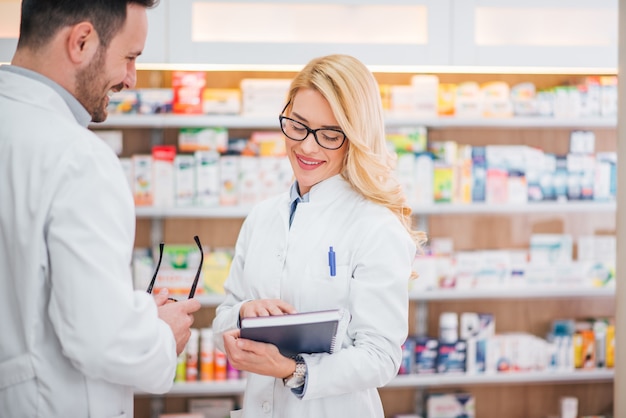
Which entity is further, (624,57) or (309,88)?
(624,57)

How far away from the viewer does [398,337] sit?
83.7 inches

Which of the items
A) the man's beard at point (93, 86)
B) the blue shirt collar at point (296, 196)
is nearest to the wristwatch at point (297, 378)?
the blue shirt collar at point (296, 196)

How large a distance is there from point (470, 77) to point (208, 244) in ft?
6.51

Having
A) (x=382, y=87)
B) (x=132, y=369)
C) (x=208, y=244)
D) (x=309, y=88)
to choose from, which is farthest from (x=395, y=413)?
(x=132, y=369)

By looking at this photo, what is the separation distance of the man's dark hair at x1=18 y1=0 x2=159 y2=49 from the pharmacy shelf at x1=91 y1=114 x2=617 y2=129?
7.62 ft

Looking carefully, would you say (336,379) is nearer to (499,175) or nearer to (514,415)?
(499,175)

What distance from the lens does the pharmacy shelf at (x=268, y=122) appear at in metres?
4.03

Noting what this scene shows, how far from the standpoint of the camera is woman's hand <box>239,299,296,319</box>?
208cm

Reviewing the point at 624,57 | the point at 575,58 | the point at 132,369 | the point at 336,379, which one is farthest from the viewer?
the point at 575,58

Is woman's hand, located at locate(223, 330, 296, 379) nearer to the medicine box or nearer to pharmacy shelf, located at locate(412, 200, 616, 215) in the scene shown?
pharmacy shelf, located at locate(412, 200, 616, 215)

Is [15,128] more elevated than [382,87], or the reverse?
[382,87]

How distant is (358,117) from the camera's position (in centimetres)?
222

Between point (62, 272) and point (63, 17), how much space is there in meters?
0.59

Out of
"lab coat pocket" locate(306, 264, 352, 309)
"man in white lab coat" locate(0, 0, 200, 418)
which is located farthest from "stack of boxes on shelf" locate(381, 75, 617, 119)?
"man in white lab coat" locate(0, 0, 200, 418)
